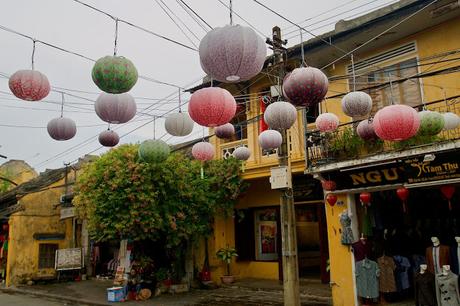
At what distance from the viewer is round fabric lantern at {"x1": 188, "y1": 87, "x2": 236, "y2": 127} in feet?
16.5

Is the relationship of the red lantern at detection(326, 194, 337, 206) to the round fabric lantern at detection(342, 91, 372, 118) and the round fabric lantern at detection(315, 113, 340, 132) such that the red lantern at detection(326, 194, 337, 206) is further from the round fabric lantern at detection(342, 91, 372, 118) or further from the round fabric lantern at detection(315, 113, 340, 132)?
the round fabric lantern at detection(342, 91, 372, 118)

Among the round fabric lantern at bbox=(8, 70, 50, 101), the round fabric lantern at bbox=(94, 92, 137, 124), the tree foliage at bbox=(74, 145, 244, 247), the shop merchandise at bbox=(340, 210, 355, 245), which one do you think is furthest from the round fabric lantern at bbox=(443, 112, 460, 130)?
the tree foliage at bbox=(74, 145, 244, 247)

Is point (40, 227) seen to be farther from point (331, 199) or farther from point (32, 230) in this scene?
point (331, 199)

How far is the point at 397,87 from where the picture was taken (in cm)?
1017

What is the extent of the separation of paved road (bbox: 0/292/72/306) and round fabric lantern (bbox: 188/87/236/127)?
10.9 m

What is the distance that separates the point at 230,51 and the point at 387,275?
7.27m

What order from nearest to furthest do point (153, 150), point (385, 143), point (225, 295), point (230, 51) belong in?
1. point (230, 51)
2. point (153, 150)
3. point (385, 143)
4. point (225, 295)

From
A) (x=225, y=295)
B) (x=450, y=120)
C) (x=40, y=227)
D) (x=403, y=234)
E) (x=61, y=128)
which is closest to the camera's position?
(x=61, y=128)

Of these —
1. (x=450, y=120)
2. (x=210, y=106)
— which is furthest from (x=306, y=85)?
(x=450, y=120)

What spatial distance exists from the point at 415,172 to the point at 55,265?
51.9 feet

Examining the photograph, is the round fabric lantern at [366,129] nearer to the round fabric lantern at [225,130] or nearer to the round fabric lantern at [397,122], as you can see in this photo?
the round fabric lantern at [397,122]

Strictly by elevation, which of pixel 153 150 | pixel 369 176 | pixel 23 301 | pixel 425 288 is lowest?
pixel 23 301

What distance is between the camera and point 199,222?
1348 centimetres

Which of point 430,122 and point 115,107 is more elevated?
point 115,107
